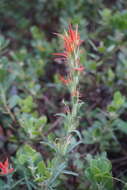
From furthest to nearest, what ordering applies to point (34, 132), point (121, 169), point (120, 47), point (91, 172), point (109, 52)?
point (120, 47), point (109, 52), point (121, 169), point (34, 132), point (91, 172)

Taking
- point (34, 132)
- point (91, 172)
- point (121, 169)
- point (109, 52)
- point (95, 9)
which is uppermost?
point (95, 9)

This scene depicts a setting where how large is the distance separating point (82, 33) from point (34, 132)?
98cm

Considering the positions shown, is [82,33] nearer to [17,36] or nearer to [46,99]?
[46,99]

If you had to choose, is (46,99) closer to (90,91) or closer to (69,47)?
(90,91)

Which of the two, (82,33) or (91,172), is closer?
(91,172)

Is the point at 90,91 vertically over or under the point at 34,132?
over

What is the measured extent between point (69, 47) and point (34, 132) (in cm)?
63

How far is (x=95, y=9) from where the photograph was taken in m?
2.66

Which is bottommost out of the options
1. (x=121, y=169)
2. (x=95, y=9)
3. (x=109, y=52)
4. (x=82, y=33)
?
(x=121, y=169)

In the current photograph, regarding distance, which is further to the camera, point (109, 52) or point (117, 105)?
point (109, 52)

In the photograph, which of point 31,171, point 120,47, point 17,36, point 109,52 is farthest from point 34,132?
point 17,36

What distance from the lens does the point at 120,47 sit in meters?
2.21

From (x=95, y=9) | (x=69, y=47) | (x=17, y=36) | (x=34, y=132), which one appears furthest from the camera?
(x=17, y=36)

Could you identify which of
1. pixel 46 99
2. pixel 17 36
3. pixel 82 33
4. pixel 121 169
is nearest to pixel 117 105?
pixel 121 169
